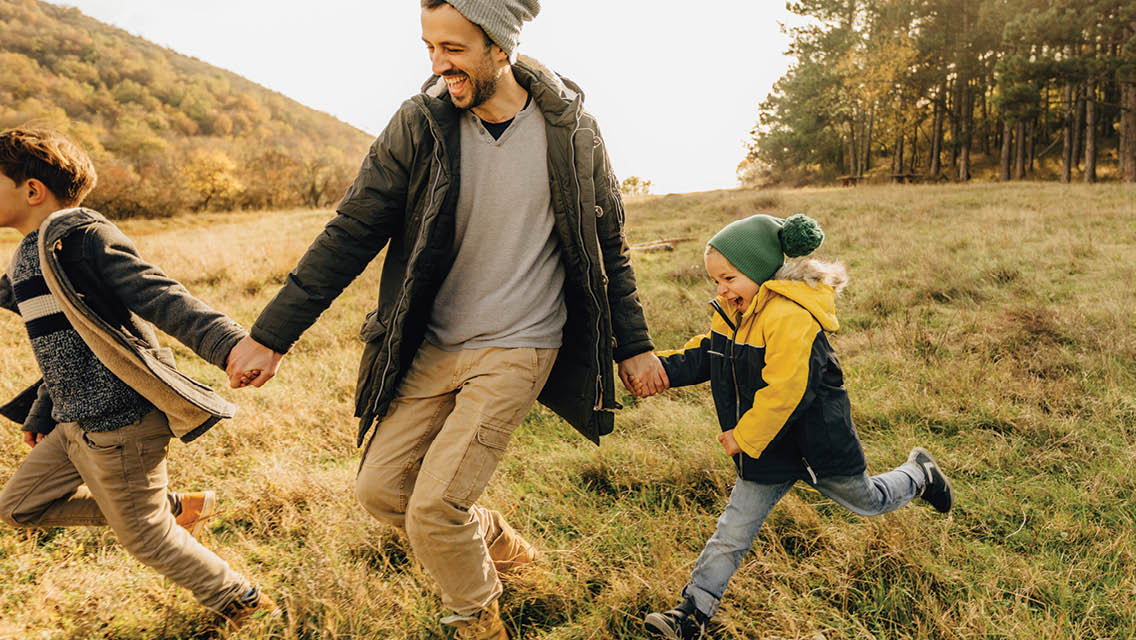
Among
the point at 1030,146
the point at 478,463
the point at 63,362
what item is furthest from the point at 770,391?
the point at 1030,146

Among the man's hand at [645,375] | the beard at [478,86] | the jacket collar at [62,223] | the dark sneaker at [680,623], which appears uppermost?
the beard at [478,86]

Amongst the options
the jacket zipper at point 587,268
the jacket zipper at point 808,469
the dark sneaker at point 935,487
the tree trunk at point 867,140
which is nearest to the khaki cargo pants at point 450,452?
the jacket zipper at point 587,268

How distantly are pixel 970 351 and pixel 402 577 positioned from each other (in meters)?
4.61

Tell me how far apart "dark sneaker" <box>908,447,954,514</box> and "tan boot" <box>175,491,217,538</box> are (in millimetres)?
3366

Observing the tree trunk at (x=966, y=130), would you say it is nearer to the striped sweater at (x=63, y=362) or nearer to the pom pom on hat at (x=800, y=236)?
the pom pom on hat at (x=800, y=236)

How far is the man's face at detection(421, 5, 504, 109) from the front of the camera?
7.23 feet

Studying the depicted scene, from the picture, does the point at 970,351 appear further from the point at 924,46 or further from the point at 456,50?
the point at 924,46

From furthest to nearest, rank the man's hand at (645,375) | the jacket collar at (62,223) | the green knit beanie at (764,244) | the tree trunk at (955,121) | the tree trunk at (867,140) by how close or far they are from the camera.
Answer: the tree trunk at (955,121)
the tree trunk at (867,140)
the man's hand at (645,375)
the green knit beanie at (764,244)
the jacket collar at (62,223)

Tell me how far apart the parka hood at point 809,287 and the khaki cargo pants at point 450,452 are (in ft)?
3.01

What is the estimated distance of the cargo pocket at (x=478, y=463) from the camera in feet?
7.12

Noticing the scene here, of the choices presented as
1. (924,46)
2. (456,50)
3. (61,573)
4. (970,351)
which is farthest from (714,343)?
(924,46)

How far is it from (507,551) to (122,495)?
4.96ft

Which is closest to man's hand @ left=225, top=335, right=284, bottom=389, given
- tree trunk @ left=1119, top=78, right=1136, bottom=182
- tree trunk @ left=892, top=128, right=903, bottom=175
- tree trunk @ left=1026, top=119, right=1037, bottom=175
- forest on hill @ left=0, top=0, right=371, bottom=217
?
forest on hill @ left=0, top=0, right=371, bottom=217

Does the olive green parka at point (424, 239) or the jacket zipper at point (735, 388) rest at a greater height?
the olive green parka at point (424, 239)
